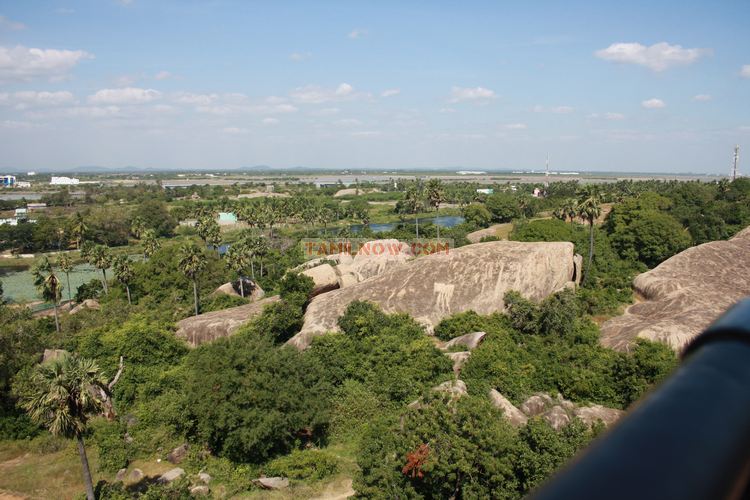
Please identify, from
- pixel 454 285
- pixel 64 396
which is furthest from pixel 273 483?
pixel 454 285

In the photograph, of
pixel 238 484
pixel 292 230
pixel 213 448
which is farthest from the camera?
pixel 292 230

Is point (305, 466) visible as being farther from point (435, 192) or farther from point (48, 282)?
point (435, 192)

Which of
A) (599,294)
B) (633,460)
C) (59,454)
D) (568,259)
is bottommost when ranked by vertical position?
(59,454)

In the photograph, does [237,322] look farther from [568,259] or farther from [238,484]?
[568,259]

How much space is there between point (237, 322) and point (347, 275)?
1072cm

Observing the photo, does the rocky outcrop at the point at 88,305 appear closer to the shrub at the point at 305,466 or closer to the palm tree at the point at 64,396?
the palm tree at the point at 64,396

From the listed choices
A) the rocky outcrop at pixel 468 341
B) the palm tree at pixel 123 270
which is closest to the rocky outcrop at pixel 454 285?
the rocky outcrop at pixel 468 341

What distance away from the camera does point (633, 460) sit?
43.8 inches

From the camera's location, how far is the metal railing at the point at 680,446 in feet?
3.34

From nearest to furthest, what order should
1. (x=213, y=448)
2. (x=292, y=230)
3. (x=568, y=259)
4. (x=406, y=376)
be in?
1. (x=213, y=448)
2. (x=406, y=376)
3. (x=568, y=259)
4. (x=292, y=230)

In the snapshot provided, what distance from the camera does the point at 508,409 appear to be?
2355 cm

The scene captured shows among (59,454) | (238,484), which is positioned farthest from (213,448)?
(59,454)

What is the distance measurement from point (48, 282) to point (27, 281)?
122 feet

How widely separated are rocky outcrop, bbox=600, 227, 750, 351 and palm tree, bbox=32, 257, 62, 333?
43.6 meters
